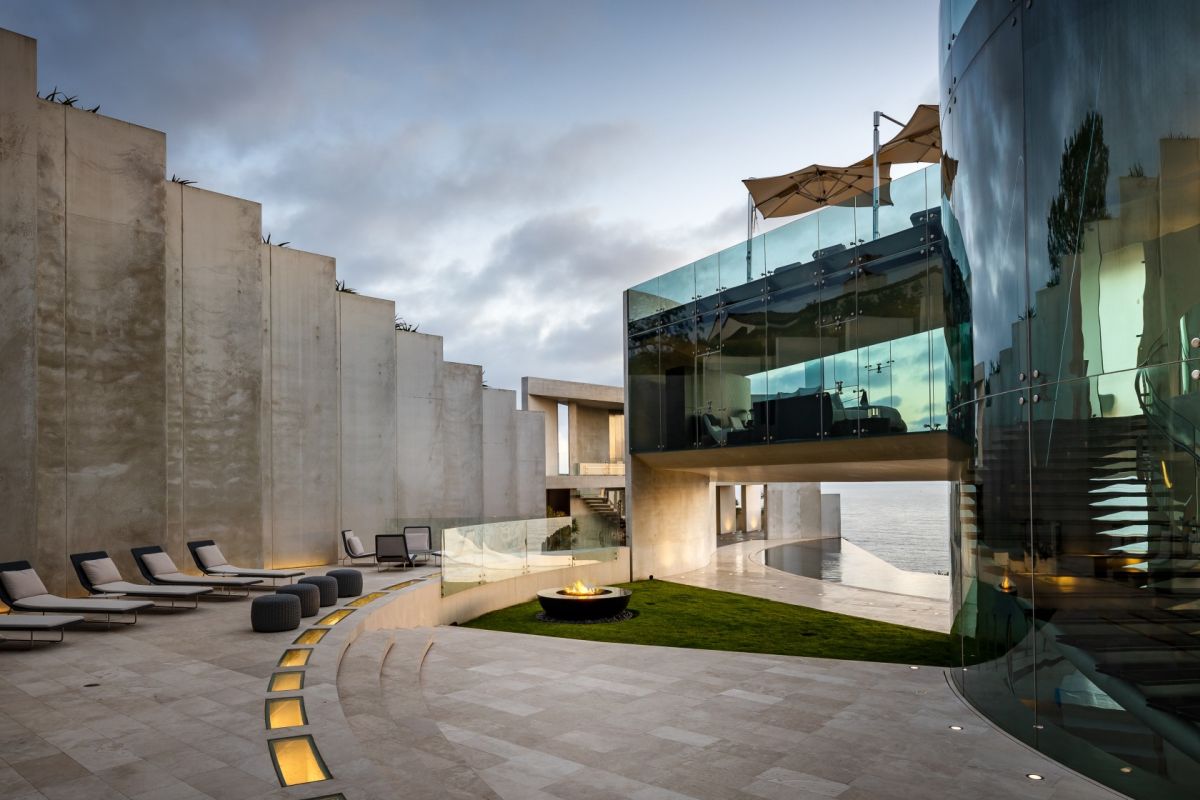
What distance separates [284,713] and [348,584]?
259 inches

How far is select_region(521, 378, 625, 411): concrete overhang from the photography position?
3362 centimetres

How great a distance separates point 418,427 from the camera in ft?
76.1

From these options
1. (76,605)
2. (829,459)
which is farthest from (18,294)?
(829,459)

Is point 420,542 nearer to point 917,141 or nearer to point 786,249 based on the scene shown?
point 786,249

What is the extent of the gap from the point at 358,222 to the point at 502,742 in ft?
320

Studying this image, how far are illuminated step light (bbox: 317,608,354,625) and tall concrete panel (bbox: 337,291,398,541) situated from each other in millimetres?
8869

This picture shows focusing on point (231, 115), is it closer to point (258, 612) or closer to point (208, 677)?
point (258, 612)

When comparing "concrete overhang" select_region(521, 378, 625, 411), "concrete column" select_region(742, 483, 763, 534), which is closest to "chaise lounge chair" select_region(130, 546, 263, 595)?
"concrete overhang" select_region(521, 378, 625, 411)

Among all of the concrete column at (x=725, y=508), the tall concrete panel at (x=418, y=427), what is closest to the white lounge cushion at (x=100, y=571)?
the tall concrete panel at (x=418, y=427)

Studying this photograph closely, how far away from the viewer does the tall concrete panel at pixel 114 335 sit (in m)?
12.9

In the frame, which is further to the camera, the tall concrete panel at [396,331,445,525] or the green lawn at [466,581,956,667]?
the tall concrete panel at [396,331,445,525]

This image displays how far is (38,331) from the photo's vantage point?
12.2 m

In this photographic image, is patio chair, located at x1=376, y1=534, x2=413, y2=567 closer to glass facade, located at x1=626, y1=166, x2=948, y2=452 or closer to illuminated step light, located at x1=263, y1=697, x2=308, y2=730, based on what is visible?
glass facade, located at x1=626, y1=166, x2=948, y2=452

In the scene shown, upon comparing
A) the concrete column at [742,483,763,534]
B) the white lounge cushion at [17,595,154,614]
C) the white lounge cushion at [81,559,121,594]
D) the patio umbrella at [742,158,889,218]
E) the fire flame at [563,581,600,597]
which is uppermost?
the patio umbrella at [742,158,889,218]
